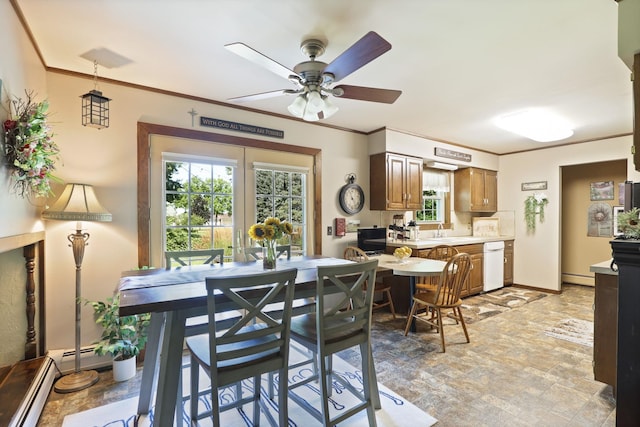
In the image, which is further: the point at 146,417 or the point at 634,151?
the point at 146,417

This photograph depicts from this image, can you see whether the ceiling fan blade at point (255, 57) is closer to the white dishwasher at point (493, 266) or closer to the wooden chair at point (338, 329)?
the wooden chair at point (338, 329)

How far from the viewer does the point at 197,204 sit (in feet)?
10.6

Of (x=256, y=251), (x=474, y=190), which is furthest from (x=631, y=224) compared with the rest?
(x=474, y=190)

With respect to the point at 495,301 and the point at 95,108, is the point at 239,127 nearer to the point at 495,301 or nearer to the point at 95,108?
the point at 95,108

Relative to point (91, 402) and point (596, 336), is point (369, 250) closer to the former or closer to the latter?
point (596, 336)

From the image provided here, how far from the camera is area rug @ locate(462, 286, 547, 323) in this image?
4.14m

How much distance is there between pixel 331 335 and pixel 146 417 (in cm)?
141

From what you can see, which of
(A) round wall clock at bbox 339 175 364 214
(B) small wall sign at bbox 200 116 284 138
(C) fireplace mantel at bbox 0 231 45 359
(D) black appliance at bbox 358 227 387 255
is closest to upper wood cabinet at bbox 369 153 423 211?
(A) round wall clock at bbox 339 175 364 214

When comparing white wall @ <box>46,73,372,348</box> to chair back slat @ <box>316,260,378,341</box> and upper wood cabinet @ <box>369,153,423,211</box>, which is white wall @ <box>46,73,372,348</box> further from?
upper wood cabinet @ <box>369,153,423,211</box>

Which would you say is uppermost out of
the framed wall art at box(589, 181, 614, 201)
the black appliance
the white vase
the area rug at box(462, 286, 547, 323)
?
the framed wall art at box(589, 181, 614, 201)

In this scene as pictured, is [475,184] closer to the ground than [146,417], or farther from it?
farther from it

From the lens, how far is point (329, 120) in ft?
13.2

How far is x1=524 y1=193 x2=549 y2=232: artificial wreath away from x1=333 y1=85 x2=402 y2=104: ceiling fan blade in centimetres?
468

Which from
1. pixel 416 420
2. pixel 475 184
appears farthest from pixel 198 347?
pixel 475 184
